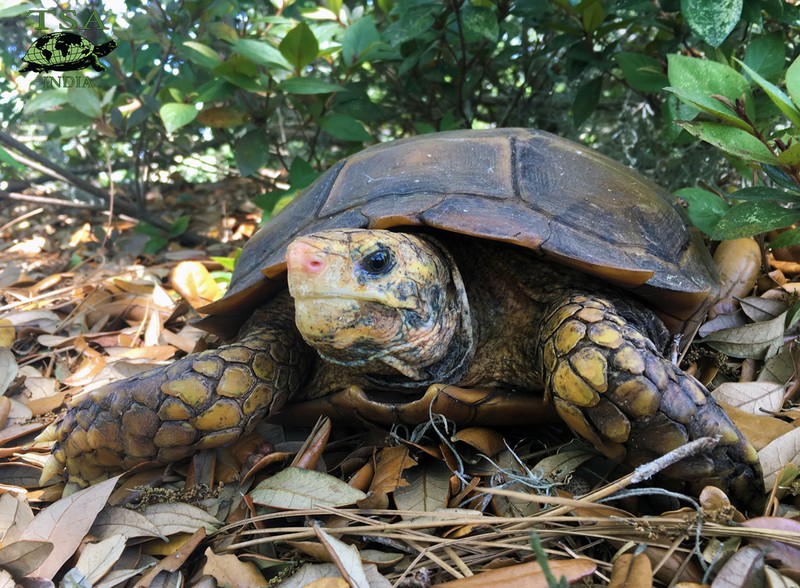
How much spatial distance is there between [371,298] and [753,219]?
1.36m

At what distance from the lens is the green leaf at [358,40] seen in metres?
2.99

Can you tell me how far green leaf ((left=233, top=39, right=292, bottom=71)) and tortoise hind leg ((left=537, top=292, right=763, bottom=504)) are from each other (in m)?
2.03

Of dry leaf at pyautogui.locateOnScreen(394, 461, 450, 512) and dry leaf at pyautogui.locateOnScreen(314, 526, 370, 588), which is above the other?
dry leaf at pyautogui.locateOnScreen(314, 526, 370, 588)

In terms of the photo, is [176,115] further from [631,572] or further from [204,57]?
[631,572]

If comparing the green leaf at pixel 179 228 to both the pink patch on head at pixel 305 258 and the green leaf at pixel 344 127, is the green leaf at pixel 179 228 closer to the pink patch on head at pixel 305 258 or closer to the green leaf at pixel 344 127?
the green leaf at pixel 344 127

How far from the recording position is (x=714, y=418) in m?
1.31

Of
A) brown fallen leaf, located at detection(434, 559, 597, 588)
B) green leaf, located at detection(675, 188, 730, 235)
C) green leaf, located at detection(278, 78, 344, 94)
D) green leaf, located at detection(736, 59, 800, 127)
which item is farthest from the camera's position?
green leaf, located at detection(278, 78, 344, 94)

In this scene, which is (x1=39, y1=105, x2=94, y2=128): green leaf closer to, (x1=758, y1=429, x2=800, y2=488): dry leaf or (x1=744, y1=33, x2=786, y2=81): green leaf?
(x1=744, y1=33, x2=786, y2=81): green leaf

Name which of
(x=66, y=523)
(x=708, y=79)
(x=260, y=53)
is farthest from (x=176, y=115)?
(x=708, y=79)

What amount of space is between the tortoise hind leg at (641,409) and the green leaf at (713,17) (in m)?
1.32

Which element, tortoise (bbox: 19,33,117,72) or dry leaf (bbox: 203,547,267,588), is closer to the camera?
dry leaf (bbox: 203,547,267,588)

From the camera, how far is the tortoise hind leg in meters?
1.30

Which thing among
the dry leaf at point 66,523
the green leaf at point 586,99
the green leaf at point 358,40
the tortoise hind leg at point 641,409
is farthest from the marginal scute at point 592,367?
the green leaf at point 358,40

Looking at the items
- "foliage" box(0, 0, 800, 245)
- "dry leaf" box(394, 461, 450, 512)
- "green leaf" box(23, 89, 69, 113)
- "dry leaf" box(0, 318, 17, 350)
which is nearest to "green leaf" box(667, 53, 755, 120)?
"foliage" box(0, 0, 800, 245)
